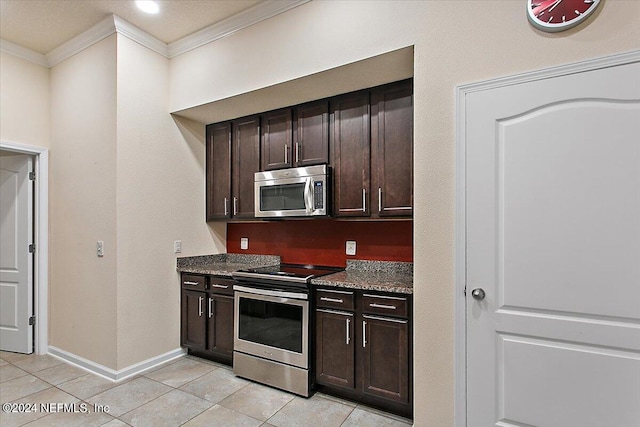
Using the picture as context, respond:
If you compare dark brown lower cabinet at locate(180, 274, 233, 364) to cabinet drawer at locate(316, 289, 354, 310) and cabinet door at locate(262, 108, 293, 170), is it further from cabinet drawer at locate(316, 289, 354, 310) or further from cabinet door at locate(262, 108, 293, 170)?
cabinet door at locate(262, 108, 293, 170)

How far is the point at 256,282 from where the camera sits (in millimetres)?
2918

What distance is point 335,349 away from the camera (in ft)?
8.46

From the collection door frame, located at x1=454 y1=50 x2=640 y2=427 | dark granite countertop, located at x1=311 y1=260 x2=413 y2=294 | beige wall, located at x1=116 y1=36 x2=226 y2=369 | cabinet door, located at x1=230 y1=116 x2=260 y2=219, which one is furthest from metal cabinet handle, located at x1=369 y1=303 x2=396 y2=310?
beige wall, located at x1=116 y1=36 x2=226 y2=369

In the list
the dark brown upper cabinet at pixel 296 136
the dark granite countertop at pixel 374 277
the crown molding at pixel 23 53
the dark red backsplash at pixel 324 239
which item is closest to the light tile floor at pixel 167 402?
the dark granite countertop at pixel 374 277

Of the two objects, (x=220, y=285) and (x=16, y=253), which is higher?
(x=16, y=253)

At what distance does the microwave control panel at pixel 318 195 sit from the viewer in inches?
115

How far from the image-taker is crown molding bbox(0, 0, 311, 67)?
2.76m

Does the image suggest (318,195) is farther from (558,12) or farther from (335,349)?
(558,12)

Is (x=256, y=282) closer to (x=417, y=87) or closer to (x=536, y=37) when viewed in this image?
(x=417, y=87)

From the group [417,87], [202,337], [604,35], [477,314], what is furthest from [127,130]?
[604,35]

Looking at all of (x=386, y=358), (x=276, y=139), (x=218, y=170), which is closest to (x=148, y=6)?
(x=276, y=139)

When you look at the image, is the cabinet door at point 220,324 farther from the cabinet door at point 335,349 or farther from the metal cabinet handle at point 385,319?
the metal cabinet handle at point 385,319

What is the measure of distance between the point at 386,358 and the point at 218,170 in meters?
2.50

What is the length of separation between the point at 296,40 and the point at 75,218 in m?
2.65
